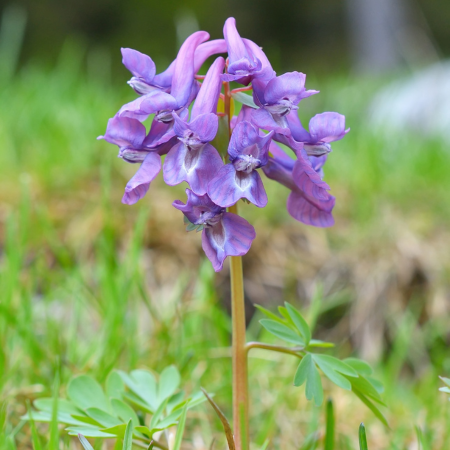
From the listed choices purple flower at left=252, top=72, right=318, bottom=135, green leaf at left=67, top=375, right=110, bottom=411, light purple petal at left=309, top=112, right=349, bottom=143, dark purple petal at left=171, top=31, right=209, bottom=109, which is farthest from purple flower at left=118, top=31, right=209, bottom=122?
green leaf at left=67, top=375, right=110, bottom=411

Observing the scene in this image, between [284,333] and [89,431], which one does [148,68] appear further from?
[89,431]

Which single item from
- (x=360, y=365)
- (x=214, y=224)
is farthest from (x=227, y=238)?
(x=360, y=365)

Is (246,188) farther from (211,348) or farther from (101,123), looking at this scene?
(101,123)

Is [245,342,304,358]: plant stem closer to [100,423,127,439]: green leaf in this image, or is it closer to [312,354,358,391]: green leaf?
[312,354,358,391]: green leaf

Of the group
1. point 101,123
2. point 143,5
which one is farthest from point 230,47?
point 143,5

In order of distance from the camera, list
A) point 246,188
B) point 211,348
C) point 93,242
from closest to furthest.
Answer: point 246,188 < point 211,348 < point 93,242

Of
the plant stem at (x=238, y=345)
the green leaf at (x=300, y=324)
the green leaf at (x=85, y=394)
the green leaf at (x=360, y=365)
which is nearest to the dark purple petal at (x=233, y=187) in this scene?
the plant stem at (x=238, y=345)
